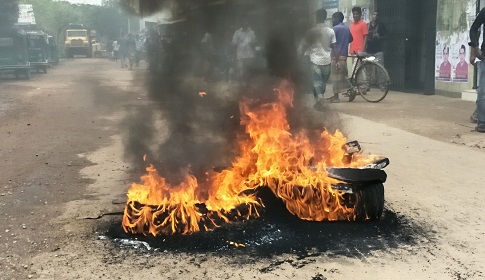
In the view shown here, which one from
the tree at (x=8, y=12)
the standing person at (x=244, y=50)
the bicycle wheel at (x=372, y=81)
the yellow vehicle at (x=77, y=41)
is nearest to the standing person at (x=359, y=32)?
the bicycle wheel at (x=372, y=81)

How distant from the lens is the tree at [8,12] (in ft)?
76.6

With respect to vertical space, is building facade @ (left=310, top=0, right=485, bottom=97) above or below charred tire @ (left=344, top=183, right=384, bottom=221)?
above

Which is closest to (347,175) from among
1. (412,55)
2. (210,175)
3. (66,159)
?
(210,175)

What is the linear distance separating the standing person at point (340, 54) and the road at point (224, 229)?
389 cm

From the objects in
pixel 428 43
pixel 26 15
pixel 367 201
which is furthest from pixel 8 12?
pixel 367 201

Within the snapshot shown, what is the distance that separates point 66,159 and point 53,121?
3794 millimetres

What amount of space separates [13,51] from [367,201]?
20.5m

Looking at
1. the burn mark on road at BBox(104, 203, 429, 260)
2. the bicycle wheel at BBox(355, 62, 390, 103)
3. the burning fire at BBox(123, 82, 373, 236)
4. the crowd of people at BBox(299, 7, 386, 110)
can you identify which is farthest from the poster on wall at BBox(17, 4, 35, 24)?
the burn mark on road at BBox(104, 203, 429, 260)

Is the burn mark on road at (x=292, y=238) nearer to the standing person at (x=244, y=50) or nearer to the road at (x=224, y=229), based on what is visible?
the road at (x=224, y=229)

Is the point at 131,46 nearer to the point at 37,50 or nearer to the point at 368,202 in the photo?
the point at 37,50

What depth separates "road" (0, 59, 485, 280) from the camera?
3168 millimetres

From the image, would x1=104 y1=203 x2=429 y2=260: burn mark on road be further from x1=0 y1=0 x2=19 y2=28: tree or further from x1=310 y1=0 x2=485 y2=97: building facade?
x1=0 y1=0 x2=19 y2=28: tree

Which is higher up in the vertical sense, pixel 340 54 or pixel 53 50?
pixel 53 50

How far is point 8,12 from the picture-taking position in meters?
24.7
